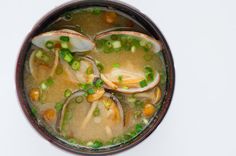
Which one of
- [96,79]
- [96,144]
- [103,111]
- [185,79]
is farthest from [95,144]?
[185,79]

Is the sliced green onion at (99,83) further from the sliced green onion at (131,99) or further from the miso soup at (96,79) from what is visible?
the sliced green onion at (131,99)

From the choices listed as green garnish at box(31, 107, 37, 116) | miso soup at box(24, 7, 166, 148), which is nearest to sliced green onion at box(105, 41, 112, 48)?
miso soup at box(24, 7, 166, 148)

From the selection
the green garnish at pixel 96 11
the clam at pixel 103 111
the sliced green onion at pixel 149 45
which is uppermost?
the green garnish at pixel 96 11

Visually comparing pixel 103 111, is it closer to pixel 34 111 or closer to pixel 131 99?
pixel 131 99

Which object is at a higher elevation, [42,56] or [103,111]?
[42,56]

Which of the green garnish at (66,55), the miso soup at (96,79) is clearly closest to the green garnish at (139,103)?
the miso soup at (96,79)

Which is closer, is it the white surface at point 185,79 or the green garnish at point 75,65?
the green garnish at point 75,65

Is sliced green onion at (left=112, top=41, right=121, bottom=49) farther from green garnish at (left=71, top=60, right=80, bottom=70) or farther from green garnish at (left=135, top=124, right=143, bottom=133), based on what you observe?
green garnish at (left=135, top=124, right=143, bottom=133)
